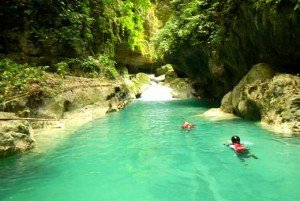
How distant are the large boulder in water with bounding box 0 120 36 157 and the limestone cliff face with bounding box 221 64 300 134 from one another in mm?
7986

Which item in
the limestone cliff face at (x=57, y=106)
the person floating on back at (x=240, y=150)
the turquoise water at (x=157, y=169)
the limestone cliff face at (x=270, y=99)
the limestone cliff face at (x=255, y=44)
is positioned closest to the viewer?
the turquoise water at (x=157, y=169)

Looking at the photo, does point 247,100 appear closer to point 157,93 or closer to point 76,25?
point 76,25

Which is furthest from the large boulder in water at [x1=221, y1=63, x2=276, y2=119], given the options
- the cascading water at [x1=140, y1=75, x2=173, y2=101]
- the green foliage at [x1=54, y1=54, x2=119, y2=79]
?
the cascading water at [x1=140, y1=75, x2=173, y2=101]

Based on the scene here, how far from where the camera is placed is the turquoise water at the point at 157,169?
633 centimetres

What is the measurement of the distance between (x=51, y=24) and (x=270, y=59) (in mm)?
12054

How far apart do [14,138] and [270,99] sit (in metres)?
8.85

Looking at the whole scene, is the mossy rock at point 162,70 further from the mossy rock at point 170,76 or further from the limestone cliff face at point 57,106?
the limestone cliff face at point 57,106

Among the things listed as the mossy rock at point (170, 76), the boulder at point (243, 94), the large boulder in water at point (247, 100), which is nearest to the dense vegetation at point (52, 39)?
the mossy rock at point (170, 76)

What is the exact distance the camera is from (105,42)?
23781 mm

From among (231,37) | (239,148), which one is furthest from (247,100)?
(239,148)

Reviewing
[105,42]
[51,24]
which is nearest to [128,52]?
[105,42]

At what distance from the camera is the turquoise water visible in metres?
6.33

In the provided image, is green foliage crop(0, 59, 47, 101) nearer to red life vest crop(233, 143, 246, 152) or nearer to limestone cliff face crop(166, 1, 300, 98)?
red life vest crop(233, 143, 246, 152)

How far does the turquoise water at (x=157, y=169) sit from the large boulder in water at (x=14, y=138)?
14.0 inches
